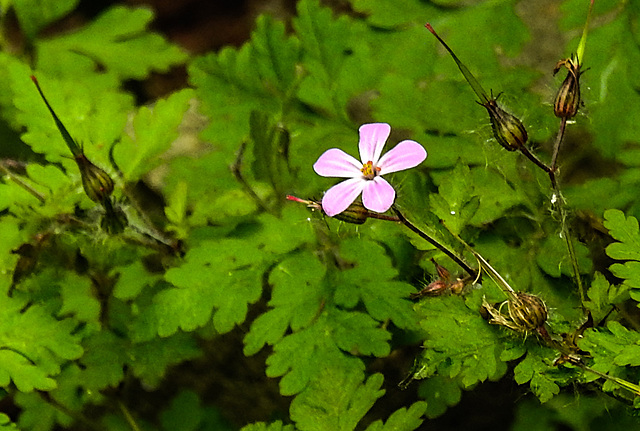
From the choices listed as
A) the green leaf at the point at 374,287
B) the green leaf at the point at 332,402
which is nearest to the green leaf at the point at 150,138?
the green leaf at the point at 374,287

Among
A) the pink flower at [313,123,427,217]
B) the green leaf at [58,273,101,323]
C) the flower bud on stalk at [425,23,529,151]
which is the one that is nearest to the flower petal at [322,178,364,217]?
the pink flower at [313,123,427,217]

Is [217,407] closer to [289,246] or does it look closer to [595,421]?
[289,246]

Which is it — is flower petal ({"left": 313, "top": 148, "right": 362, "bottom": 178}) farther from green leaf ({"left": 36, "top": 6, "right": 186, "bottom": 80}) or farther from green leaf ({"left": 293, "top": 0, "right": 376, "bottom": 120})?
green leaf ({"left": 36, "top": 6, "right": 186, "bottom": 80})

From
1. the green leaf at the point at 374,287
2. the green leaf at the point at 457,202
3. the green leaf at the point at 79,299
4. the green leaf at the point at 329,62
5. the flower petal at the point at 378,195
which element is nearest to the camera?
the flower petal at the point at 378,195

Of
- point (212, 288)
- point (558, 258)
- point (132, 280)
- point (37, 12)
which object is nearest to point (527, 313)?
point (558, 258)

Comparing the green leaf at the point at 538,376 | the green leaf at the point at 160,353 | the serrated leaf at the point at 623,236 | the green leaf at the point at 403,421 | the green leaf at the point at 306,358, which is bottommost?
the green leaf at the point at 160,353

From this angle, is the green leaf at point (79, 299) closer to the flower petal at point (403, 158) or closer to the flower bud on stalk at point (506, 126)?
the flower petal at point (403, 158)
